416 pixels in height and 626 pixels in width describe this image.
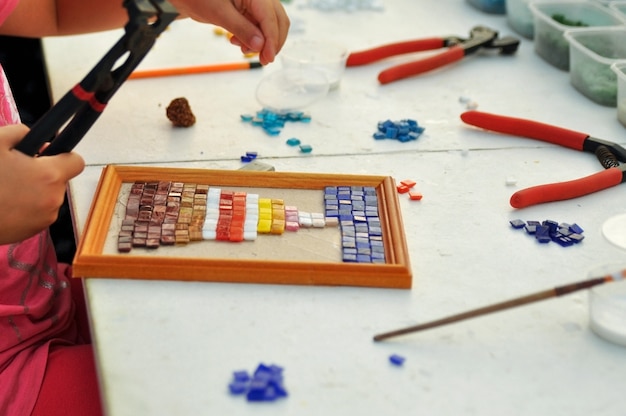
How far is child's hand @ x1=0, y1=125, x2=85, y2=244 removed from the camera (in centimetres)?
65

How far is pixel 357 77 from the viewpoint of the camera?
114 cm

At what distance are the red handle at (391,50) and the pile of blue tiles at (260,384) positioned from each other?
689mm

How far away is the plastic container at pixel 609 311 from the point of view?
0.61 meters

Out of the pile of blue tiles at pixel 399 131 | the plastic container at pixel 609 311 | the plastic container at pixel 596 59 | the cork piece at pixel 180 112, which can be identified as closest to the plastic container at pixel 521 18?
the plastic container at pixel 596 59

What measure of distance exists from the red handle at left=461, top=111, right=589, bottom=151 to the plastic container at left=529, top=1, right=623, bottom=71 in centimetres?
25

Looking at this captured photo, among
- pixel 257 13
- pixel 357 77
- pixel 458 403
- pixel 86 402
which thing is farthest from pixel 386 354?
pixel 357 77

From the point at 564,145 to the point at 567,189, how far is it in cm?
14

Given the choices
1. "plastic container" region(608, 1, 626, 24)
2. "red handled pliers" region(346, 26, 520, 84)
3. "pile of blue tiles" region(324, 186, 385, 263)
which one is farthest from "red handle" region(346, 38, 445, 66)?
"pile of blue tiles" region(324, 186, 385, 263)

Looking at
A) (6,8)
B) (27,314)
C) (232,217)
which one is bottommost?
(27,314)

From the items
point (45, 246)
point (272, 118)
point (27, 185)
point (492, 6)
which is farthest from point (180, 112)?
point (492, 6)

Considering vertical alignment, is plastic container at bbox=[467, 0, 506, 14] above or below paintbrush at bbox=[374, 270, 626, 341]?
below

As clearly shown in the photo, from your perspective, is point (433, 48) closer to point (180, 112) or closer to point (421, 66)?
point (421, 66)

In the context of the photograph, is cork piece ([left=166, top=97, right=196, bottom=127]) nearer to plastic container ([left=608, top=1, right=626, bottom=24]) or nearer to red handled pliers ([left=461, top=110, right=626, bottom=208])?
red handled pliers ([left=461, top=110, right=626, bottom=208])

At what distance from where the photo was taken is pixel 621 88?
989 mm
